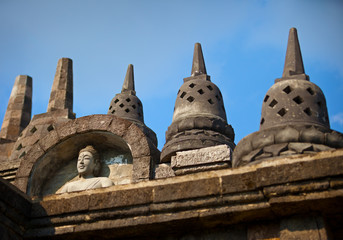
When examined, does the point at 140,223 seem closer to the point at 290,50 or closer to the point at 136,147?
the point at 136,147

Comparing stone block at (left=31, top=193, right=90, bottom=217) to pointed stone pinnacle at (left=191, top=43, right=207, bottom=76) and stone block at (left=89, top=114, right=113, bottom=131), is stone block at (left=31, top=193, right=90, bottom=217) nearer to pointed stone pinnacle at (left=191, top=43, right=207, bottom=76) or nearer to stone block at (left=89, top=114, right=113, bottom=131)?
stone block at (left=89, top=114, right=113, bottom=131)

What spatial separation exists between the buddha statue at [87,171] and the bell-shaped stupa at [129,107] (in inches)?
63.0

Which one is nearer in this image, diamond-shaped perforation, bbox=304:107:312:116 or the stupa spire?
diamond-shaped perforation, bbox=304:107:312:116

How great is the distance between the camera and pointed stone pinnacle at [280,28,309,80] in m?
8.29

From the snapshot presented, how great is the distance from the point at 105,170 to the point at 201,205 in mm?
3486

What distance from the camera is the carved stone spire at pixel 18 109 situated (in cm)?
1354

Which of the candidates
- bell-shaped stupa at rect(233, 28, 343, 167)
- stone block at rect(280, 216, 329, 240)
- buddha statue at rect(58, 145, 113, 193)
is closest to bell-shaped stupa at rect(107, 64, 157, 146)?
buddha statue at rect(58, 145, 113, 193)

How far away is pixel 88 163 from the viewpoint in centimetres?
898

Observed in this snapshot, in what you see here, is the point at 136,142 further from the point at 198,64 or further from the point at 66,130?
the point at 198,64

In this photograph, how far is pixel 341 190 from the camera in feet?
17.8

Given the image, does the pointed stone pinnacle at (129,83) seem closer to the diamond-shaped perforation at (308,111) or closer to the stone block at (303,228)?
the diamond-shaped perforation at (308,111)

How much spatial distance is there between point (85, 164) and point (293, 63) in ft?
11.0

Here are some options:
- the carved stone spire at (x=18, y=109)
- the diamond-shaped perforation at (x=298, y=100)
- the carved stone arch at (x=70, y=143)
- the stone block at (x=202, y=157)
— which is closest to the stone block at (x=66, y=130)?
the carved stone arch at (x=70, y=143)

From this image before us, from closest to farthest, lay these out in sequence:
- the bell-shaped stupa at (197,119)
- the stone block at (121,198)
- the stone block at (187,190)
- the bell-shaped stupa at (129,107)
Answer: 1. the stone block at (187,190)
2. the stone block at (121,198)
3. the bell-shaped stupa at (197,119)
4. the bell-shaped stupa at (129,107)
